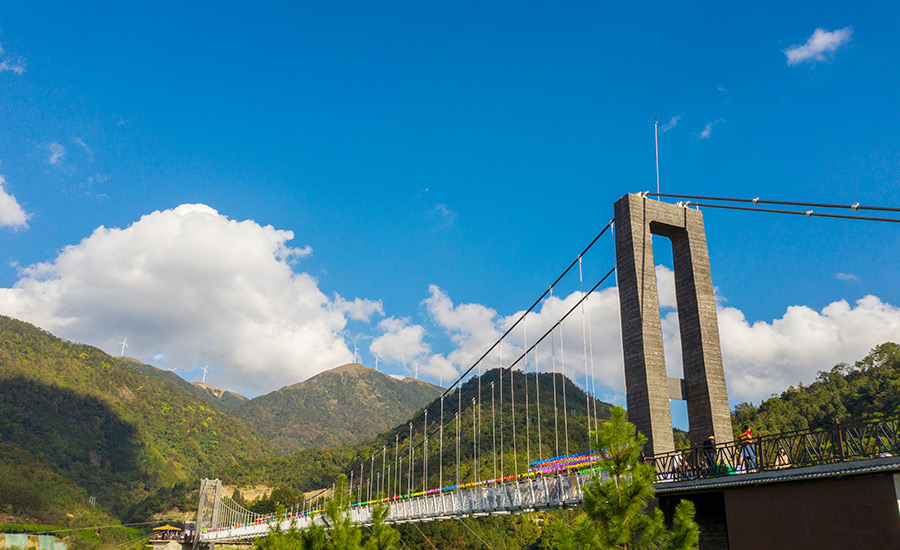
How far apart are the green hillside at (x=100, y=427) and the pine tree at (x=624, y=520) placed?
89315mm

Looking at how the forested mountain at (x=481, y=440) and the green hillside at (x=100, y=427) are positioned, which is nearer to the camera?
the forested mountain at (x=481, y=440)

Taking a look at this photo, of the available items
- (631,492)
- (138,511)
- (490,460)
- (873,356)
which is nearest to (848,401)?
(873,356)

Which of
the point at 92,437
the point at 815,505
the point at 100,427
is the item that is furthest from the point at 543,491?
the point at 100,427

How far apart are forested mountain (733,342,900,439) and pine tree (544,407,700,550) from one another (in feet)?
135

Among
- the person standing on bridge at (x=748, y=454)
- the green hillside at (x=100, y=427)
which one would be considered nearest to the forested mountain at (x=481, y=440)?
the person standing on bridge at (x=748, y=454)

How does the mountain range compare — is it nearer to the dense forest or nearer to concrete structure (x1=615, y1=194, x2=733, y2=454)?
the dense forest

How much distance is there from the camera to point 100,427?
399ft

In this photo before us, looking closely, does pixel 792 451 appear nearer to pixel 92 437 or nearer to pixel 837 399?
pixel 837 399

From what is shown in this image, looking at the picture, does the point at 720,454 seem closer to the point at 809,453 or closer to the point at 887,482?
the point at 809,453

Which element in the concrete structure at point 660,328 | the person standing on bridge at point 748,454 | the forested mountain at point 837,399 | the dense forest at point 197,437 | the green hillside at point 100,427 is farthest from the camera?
the green hillside at point 100,427

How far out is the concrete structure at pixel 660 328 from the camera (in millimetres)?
19250

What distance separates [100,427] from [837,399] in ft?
390

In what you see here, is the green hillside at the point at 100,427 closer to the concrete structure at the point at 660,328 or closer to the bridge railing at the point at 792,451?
the concrete structure at the point at 660,328

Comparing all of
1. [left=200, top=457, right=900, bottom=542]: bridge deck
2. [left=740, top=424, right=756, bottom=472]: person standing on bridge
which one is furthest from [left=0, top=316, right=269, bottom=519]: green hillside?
[left=740, top=424, right=756, bottom=472]: person standing on bridge
